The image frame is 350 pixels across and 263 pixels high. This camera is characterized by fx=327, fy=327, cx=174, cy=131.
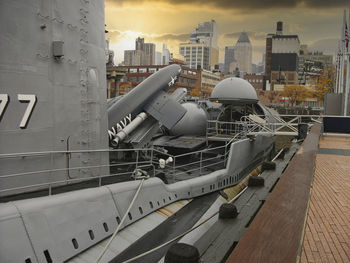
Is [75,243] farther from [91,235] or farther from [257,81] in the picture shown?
[257,81]

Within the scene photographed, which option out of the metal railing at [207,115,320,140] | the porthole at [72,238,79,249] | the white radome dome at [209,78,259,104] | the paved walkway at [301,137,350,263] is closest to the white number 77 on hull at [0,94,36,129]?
the porthole at [72,238,79,249]

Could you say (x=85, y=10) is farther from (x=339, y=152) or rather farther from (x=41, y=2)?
(x=339, y=152)

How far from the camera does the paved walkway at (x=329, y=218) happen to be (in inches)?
166

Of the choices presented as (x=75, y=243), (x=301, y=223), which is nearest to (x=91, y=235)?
(x=75, y=243)

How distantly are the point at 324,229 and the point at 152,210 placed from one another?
429cm

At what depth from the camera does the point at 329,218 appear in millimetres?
5371

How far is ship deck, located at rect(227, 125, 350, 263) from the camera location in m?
2.96

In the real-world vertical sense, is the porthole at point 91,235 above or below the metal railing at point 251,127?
below

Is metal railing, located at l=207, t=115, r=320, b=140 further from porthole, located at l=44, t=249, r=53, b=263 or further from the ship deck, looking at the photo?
porthole, located at l=44, t=249, r=53, b=263

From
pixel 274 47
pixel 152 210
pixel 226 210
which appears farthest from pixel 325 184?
pixel 274 47

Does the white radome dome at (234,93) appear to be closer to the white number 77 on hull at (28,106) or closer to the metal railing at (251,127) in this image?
the metal railing at (251,127)

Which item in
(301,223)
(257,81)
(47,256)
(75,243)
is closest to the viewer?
(301,223)

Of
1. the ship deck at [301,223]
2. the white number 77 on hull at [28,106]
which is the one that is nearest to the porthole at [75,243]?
the white number 77 on hull at [28,106]

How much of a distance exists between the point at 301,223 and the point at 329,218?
2.26m
